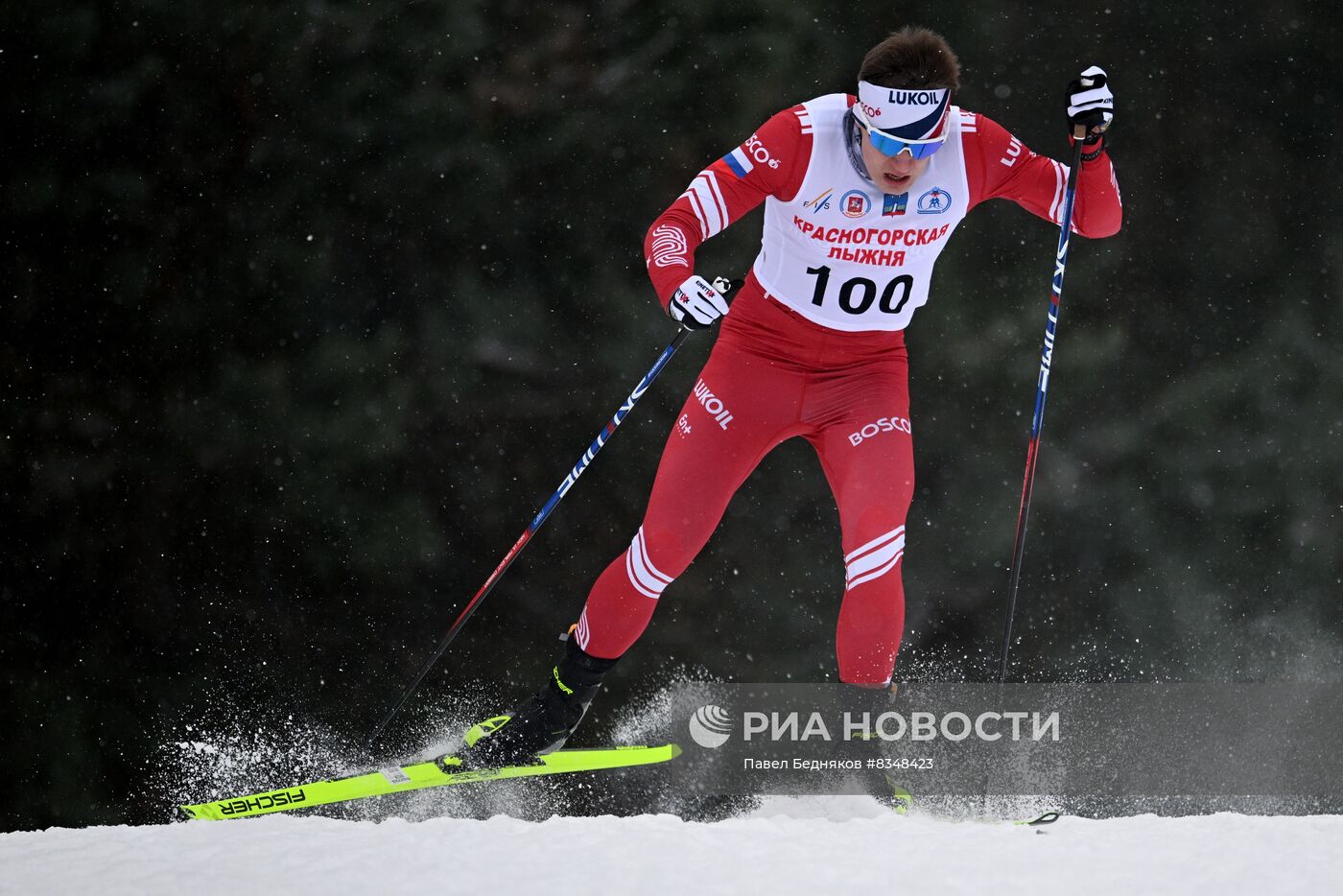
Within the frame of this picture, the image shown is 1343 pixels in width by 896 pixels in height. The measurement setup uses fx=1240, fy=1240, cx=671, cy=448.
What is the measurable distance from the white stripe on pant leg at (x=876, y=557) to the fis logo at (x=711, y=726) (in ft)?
2.24

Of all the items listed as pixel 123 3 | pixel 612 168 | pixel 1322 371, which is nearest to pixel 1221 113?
pixel 1322 371

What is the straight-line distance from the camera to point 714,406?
3.01 meters

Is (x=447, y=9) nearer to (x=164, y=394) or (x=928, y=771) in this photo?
(x=164, y=394)

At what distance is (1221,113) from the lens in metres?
4.49

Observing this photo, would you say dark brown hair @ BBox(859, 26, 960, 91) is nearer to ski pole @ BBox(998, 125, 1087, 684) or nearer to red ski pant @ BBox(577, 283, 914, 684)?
ski pole @ BBox(998, 125, 1087, 684)

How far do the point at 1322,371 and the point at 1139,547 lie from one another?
928mm

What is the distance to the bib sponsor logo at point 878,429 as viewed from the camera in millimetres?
2891

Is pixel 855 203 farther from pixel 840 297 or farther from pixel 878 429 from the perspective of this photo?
pixel 878 429

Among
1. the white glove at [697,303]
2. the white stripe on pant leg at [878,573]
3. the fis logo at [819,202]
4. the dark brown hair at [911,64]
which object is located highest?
the dark brown hair at [911,64]

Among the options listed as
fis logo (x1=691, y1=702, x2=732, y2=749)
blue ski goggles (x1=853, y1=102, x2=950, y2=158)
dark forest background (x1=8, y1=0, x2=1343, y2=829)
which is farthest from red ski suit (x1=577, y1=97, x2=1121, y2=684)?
dark forest background (x1=8, y1=0, x2=1343, y2=829)

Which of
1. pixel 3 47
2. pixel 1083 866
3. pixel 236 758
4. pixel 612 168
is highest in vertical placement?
pixel 3 47

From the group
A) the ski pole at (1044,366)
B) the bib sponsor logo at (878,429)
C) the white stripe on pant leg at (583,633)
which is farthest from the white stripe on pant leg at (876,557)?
the white stripe on pant leg at (583,633)

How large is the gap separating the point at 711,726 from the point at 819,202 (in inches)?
53.8

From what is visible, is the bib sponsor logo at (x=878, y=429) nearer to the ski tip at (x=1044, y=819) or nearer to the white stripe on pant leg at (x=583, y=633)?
the white stripe on pant leg at (x=583, y=633)
